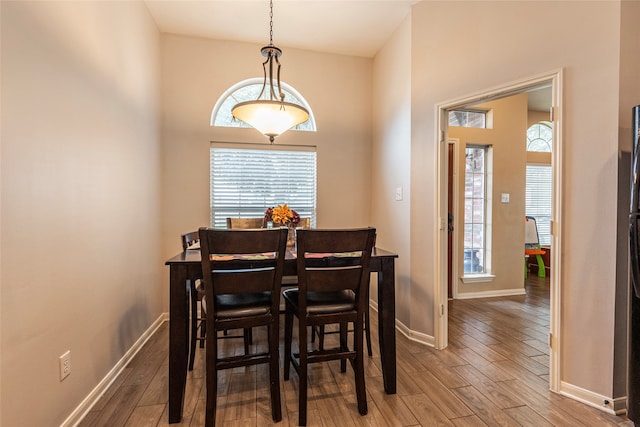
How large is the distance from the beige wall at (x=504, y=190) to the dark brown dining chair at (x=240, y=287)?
3.11 metres

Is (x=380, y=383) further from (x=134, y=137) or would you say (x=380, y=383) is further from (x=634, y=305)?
(x=134, y=137)

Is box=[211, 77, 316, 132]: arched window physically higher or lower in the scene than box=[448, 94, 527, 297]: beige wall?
higher

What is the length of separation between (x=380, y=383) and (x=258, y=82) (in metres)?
3.32

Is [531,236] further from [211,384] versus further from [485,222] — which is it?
[211,384]

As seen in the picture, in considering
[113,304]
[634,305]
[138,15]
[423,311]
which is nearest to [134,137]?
[138,15]

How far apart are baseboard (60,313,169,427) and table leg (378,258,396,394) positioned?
1.79 metres

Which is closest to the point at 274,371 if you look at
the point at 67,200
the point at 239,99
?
the point at 67,200

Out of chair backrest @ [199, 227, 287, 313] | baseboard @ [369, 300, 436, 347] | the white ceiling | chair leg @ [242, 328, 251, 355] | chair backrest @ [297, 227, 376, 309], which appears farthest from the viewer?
the white ceiling

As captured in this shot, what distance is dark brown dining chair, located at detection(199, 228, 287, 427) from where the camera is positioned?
1.55 m

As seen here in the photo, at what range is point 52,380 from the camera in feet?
5.01

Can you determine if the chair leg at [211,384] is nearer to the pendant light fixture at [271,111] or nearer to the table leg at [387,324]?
the table leg at [387,324]

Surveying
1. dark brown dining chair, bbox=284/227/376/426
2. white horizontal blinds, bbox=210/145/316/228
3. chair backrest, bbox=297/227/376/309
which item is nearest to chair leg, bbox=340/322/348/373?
dark brown dining chair, bbox=284/227/376/426

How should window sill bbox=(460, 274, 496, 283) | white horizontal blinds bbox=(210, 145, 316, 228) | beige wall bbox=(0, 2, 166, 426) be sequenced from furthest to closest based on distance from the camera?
window sill bbox=(460, 274, 496, 283) < white horizontal blinds bbox=(210, 145, 316, 228) < beige wall bbox=(0, 2, 166, 426)

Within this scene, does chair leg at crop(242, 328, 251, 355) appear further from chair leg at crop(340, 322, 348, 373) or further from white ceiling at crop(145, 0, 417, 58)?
white ceiling at crop(145, 0, 417, 58)
